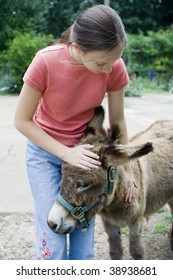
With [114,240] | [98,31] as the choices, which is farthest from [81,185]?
[114,240]

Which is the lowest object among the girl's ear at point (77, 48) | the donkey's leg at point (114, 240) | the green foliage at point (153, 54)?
the green foliage at point (153, 54)

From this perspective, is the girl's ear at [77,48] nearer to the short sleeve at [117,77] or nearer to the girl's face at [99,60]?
the girl's face at [99,60]

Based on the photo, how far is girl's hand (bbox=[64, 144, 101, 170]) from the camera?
2.80 m

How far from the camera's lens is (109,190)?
312 cm

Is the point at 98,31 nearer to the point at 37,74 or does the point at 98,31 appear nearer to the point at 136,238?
the point at 37,74

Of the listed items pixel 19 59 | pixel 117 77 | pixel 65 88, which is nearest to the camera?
pixel 65 88

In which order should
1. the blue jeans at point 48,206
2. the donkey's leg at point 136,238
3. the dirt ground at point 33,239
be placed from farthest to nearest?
the dirt ground at point 33,239 → the donkey's leg at point 136,238 → the blue jeans at point 48,206

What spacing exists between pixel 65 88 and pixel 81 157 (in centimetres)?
45

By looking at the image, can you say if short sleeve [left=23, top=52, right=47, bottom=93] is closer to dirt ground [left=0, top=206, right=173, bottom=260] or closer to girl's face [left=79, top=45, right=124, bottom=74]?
girl's face [left=79, top=45, right=124, bottom=74]

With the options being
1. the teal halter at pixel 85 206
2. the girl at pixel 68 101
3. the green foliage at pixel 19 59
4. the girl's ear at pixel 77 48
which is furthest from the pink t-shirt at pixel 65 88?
the green foliage at pixel 19 59

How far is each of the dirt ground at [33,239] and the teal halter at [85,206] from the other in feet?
5.17

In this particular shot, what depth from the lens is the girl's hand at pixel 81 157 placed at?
9.18 ft

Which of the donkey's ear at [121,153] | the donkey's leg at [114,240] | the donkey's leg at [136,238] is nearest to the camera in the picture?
the donkey's ear at [121,153]

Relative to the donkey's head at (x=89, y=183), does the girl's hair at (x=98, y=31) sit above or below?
above
